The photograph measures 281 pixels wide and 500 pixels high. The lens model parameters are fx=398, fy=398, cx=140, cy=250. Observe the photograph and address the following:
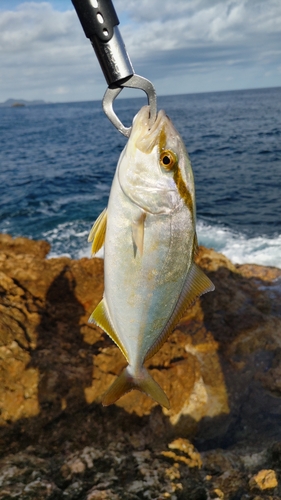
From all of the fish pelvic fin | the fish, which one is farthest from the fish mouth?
the fish pelvic fin

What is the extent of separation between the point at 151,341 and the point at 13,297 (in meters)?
3.82

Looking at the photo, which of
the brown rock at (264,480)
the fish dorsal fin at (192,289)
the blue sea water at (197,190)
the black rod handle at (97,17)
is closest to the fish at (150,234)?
the fish dorsal fin at (192,289)

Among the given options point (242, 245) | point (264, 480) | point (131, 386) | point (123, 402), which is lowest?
point (264, 480)

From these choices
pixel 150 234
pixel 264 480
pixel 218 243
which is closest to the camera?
pixel 150 234

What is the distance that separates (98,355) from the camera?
5496mm

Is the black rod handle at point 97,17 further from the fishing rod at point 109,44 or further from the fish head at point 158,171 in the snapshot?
the fish head at point 158,171

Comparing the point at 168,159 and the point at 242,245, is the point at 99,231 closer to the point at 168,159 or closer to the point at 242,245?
the point at 168,159

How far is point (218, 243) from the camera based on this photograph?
1523 centimetres

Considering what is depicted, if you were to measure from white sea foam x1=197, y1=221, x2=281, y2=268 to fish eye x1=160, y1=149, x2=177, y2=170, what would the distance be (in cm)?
1097

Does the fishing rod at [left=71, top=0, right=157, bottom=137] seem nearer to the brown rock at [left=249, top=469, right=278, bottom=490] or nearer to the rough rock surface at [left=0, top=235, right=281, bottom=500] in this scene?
the rough rock surface at [left=0, top=235, right=281, bottom=500]

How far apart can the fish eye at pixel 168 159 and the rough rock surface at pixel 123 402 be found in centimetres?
331

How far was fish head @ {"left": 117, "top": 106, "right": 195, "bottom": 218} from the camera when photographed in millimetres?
2488

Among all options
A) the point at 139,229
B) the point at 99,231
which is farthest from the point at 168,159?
the point at 99,231

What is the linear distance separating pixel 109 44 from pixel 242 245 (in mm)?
13451
